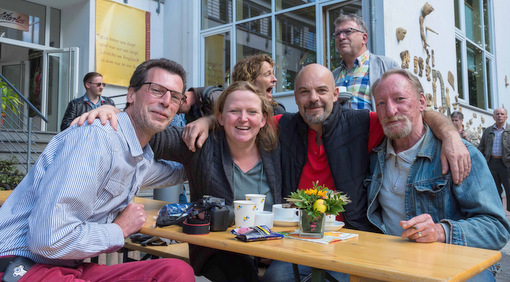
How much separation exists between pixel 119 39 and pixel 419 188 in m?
9.32

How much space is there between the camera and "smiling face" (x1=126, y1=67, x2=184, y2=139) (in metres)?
2.28

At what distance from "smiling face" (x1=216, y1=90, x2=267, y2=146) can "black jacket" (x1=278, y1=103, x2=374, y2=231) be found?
27cm

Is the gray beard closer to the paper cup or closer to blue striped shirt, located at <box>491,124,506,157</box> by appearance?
the paper cup

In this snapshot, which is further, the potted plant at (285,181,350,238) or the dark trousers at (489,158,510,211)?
the dark trousers at (489,158,510,211)

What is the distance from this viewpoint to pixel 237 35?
10.0 m

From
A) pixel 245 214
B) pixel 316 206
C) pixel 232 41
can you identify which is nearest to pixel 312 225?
pixel 316 206

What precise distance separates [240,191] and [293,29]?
Answer: 7052 mm

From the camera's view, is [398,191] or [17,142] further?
[17,142]

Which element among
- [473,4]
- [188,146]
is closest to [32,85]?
[188,146]

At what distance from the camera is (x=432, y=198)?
2.29 meters

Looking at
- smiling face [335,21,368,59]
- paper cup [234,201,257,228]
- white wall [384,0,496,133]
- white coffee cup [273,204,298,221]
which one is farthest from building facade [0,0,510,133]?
paper cup [234,201,257,228]

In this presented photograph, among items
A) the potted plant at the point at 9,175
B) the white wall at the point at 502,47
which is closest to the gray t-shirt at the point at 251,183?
the potted plant at the point at 9,175

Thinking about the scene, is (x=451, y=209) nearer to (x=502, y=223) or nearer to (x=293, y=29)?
(x=502, y=223)

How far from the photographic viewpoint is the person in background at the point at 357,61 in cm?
399
